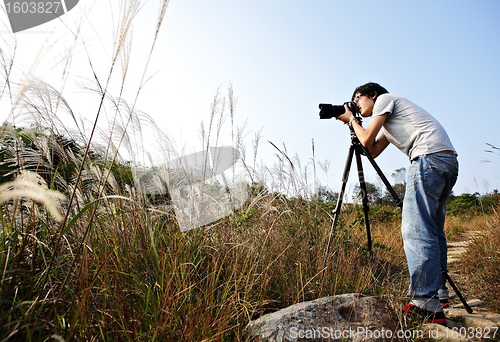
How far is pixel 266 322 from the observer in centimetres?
163

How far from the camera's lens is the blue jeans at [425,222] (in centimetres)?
196

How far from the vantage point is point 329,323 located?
65.5 inches

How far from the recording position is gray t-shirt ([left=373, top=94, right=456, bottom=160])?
215 cm

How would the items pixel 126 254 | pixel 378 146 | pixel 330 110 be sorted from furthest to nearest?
1. pixel 378 146
2. pixel 330 110
3. pixel 126 254

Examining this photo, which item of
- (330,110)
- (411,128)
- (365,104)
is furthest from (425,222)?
(330,110)

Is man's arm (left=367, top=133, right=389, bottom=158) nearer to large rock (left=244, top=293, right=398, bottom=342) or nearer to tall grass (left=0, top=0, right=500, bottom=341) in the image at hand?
tall grass (left=0, top=0, right=500, bottom=341)

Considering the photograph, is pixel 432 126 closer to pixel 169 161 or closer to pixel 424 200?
pixel 424 200

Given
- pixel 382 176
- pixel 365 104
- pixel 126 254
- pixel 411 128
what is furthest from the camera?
pixel 365 104

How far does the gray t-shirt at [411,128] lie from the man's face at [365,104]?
23cm

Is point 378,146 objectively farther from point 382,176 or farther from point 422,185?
point 422,185

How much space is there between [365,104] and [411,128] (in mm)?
486

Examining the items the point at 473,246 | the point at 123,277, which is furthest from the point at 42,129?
the point at 473,246

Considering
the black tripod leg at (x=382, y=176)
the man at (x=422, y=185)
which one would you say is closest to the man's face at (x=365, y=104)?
the man at (x=422, y=185)

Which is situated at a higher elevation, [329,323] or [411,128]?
[411,128]
